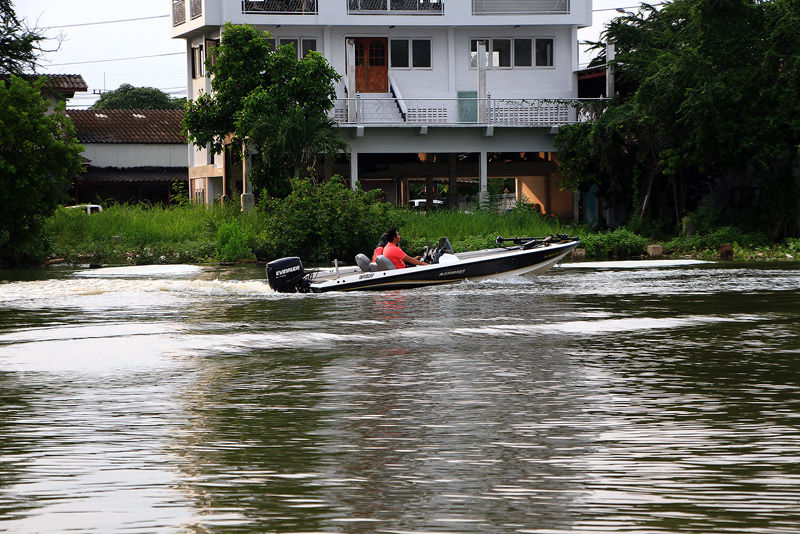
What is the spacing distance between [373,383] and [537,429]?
2735 millimetres

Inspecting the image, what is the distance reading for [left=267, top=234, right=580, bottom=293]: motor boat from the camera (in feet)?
70.0

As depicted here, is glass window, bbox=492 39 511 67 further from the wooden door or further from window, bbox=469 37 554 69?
the wooden door

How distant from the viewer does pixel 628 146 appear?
37.5m

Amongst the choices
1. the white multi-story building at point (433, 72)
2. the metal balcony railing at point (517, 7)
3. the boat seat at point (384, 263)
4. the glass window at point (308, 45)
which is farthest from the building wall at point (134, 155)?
the boat seat at point (384, 263)

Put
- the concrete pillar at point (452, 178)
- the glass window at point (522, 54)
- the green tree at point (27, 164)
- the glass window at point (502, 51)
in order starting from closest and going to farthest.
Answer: the green tree at point (27, 164) → the concrete pillar at point (452, 178) → the glass window at point (502, 51) → the glass window at point (522, 54)

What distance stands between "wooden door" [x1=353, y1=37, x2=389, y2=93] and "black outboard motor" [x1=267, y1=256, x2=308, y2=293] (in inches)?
876

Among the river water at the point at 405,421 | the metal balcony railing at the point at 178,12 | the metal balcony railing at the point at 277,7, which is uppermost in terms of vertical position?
the metal balcony railing at the point at 178,12

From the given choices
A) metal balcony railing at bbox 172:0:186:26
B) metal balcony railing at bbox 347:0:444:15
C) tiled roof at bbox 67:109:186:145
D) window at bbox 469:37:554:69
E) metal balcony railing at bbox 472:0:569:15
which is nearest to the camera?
metal balcony railing at bbox 347:0:444:15

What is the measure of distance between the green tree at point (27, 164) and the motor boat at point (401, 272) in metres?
11.7

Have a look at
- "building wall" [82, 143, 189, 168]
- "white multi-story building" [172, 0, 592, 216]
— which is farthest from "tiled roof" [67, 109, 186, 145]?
"white multi-story building" [172, 0, 592, 216]

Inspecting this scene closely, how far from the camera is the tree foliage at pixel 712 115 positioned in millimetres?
31547

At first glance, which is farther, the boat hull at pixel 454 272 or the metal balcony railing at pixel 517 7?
the metal balcony railing at pixel 517 7

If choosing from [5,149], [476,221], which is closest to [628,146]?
[476,221]

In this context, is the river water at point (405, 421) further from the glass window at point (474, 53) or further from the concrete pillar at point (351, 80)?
the glass window at point (474, 53)
